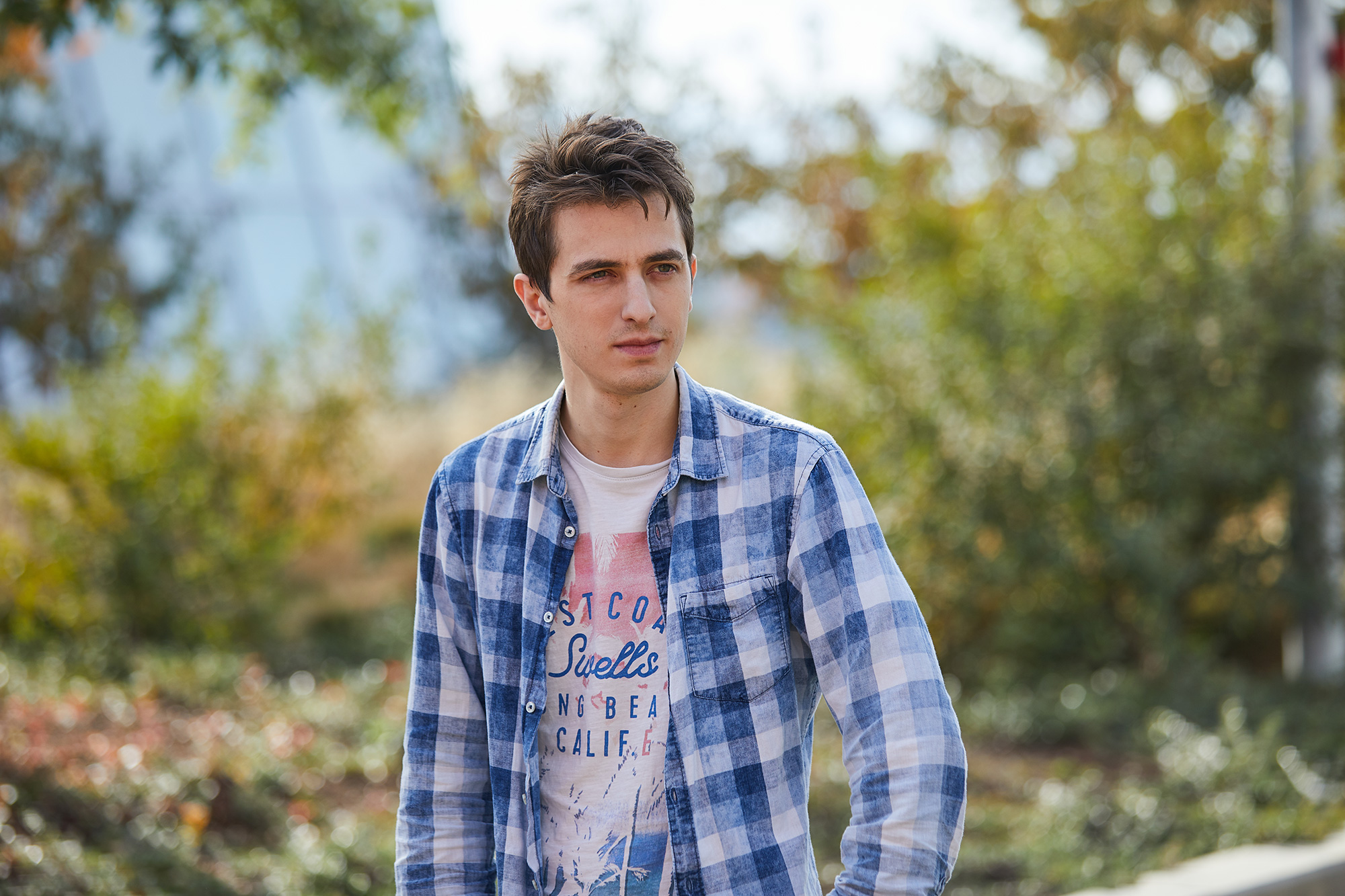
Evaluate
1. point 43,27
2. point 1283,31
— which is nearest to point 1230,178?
point 1283,31

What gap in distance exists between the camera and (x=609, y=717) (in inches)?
74.1

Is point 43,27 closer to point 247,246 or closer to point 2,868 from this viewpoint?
point 2,868

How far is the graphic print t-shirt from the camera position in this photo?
183cm

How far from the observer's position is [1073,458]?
23.5 feet

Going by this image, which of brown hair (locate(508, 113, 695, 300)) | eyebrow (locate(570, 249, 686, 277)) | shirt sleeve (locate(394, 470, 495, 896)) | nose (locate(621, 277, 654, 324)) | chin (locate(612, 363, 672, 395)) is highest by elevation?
brown hair (locate(508, 113, 695, 300))

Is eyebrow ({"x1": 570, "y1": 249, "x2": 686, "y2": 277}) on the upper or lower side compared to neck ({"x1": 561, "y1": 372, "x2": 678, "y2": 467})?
upper

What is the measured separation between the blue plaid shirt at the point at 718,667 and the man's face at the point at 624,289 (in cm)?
13

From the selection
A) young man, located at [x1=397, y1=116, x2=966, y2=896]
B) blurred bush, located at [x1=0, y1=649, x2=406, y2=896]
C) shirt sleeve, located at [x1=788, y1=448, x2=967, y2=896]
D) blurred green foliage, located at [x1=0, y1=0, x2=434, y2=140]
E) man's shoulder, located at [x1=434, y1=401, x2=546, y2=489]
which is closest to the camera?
shirt sleeve, located at [x1=788, y1=448, x2=967, y2=896]

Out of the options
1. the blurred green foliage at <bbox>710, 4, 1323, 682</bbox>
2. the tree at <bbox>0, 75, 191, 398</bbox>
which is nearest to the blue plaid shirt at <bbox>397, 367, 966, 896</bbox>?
the blurred green foliage at <bbox>710, 4, 1323, 682</bbox>

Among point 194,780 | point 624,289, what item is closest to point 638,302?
point 624,289

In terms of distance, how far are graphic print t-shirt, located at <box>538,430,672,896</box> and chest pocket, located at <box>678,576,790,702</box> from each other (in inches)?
2.8

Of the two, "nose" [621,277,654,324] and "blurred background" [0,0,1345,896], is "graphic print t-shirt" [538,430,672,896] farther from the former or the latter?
"blurred background" [0,0,1345,896]

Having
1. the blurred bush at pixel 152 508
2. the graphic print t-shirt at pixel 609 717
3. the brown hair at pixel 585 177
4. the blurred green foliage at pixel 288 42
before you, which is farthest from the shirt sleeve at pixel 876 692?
the blurred bush at pixel 152 508

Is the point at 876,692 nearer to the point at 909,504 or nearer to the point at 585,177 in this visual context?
the point at 585,177
